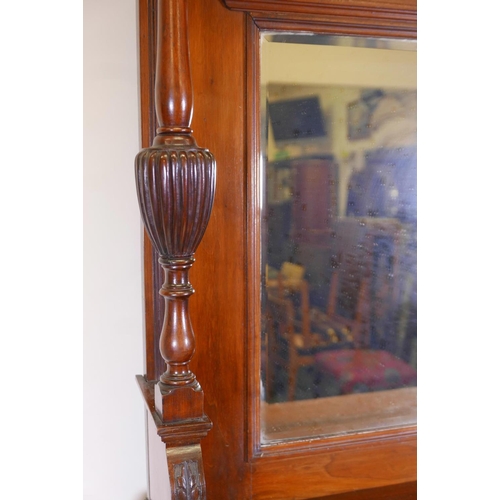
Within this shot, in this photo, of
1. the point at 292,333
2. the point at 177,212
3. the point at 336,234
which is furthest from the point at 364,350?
the point at 177,212

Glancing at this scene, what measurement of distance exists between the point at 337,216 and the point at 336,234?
0.05 meters

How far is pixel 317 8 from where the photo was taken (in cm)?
137

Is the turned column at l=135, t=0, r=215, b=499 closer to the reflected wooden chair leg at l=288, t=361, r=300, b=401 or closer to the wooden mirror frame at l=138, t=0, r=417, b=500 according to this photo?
the wooden mirror frame at l=138, t=0, r=417, b=500

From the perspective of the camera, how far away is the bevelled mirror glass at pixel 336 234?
1397 mm

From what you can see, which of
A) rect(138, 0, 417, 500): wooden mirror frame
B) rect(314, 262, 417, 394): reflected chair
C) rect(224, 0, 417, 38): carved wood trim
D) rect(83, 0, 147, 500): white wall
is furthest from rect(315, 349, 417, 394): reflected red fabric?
rect(224, 0, 417, 38): carved wood trim

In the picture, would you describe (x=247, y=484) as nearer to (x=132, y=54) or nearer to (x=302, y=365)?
(x=302, y=365)

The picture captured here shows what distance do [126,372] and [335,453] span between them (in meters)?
0.59

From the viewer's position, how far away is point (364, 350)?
151 centimetres

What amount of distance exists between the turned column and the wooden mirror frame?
33 centimetres

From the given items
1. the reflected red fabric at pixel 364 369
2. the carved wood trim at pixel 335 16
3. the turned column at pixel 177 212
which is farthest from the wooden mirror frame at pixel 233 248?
the turned column at pixel 177 212

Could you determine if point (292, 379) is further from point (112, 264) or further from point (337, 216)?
point (112, 264)
